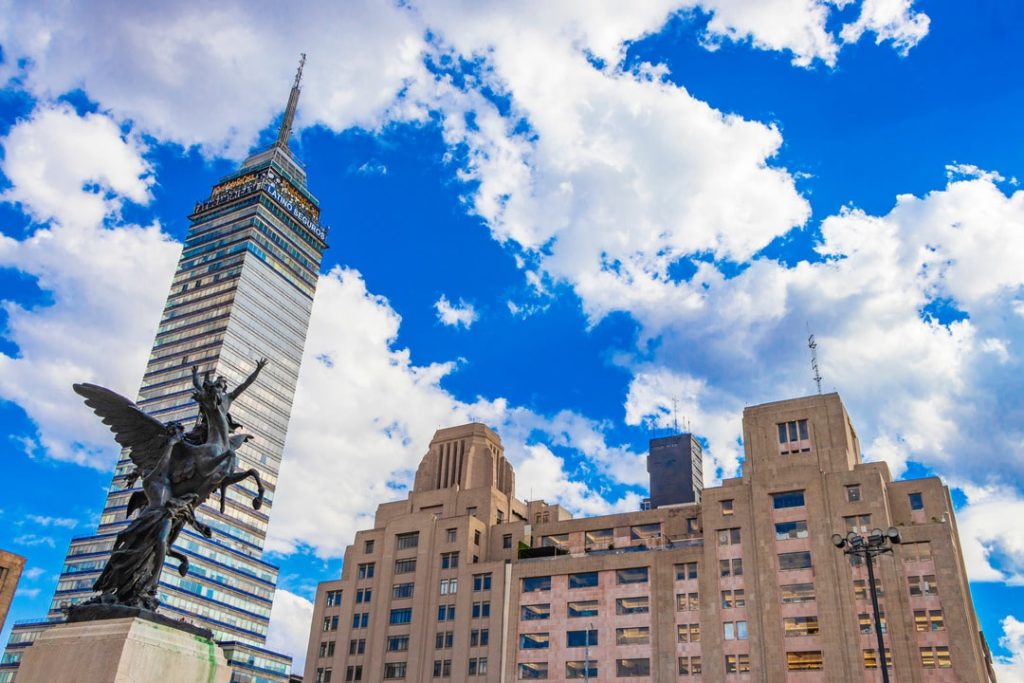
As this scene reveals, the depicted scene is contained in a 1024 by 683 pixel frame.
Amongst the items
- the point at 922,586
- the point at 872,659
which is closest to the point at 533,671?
the point at 872,659

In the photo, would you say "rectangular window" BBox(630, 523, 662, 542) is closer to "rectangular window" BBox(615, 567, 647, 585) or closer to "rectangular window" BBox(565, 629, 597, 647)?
"rectangular window" BBox(615, 567, 647, 585)

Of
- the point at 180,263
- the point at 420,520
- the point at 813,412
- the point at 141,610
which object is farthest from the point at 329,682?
the point at 180,263

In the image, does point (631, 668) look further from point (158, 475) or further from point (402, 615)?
point (158, 475)

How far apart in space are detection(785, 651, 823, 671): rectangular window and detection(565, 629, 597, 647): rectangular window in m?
19.9

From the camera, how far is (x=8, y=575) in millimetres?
72125

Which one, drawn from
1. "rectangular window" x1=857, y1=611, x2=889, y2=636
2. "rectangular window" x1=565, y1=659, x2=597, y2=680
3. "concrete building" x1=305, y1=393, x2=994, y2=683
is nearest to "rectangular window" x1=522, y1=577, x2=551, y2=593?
"concrete building" x1=305, y1=393, x2=994, y2=683

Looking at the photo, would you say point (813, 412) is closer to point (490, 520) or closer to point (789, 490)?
point (789, 490)

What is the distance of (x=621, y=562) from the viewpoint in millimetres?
86875

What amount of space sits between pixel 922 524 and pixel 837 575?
30.2ft

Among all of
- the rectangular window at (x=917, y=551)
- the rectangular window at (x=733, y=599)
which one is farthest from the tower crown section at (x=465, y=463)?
the rectangular window at (x=917, y=551)

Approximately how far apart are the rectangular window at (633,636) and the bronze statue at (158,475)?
234 feet

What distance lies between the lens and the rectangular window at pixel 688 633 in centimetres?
7975

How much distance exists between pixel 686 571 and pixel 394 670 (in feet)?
113

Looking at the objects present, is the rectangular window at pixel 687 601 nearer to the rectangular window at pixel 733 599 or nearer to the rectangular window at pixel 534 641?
the rectangular window at pixel 733 599
